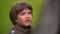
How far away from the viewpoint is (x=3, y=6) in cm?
86

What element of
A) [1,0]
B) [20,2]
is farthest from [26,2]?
[1,0]

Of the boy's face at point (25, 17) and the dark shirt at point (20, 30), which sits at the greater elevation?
the boy's face at point (25, 17)

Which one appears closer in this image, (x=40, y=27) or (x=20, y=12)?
(x=40, y=27)

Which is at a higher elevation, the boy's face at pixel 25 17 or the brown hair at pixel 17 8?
the brown hair at pixel 17 8

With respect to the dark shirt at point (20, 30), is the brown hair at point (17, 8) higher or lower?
higher

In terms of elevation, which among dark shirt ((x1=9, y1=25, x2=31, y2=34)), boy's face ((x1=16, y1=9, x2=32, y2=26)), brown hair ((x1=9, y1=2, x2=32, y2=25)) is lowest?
dark shirt ((x1=9, y1=25, x2=31, y2=34))

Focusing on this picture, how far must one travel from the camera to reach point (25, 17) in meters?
A: 0.66

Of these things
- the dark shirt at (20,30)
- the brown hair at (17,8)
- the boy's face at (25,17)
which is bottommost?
the dark shirt at (20,30)

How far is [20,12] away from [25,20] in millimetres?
42

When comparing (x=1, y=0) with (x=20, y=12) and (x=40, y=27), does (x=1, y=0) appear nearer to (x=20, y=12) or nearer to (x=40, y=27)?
(x=20, y=12)

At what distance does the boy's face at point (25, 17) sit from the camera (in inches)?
25.9

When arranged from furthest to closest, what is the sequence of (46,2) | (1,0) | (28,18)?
(1,0) → (28,18) → (46,2)

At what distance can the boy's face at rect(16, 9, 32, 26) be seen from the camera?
2.16 feet

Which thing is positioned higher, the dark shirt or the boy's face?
the boy's face
